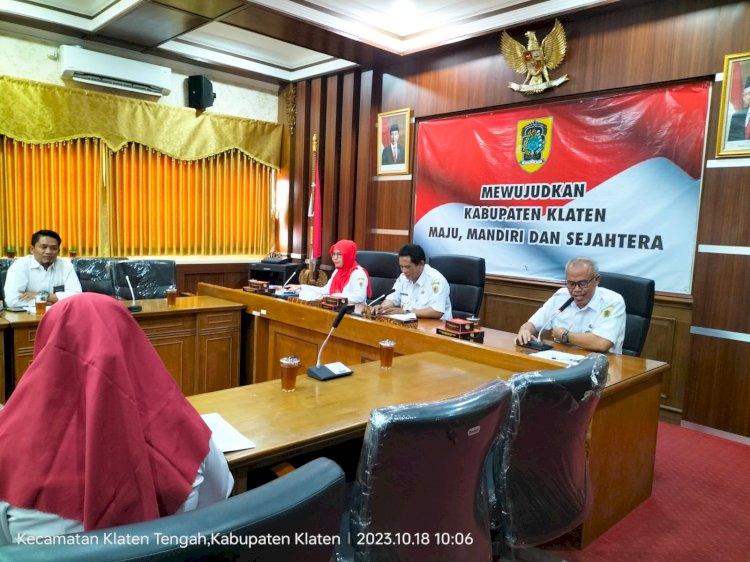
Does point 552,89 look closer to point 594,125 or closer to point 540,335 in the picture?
point 594,125

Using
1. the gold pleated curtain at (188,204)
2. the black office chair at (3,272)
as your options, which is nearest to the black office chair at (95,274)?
the black office chair at (3,272)

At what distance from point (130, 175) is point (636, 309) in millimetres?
4716

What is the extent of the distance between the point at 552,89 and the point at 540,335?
221 centimetres

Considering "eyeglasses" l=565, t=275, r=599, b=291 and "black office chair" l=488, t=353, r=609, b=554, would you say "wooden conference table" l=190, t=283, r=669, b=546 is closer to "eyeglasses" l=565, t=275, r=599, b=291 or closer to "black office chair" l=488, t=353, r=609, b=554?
"eyeglasses" l=565, t=275, r=599, b=291

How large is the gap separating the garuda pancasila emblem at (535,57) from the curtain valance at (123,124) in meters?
3.01

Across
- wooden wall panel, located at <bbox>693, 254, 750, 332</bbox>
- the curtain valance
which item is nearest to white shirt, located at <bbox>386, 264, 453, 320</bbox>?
wooden wall panel, located at <bbox>693, 254, 750, 332</bbox>

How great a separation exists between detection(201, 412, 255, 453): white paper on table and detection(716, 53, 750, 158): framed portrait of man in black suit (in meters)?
3.25

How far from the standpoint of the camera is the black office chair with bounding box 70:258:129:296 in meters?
3.95

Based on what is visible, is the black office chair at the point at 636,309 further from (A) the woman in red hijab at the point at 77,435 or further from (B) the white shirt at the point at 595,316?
(A) the woman in red hijab at the point at 77,435

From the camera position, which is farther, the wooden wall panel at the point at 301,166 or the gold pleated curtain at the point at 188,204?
the wooden wall panel at the point at 301,166

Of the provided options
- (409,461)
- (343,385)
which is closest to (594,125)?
(343,385)

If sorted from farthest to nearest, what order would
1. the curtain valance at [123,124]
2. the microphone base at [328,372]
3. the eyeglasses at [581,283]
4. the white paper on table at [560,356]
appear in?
1. the curtain valance at [123,124]
2. the eyeglasses at [581,283]
3. the white paper on table at [560,356]
4. the microphone base at [328,372]

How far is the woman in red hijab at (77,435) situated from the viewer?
2.78 feet

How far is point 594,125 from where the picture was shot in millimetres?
3842
